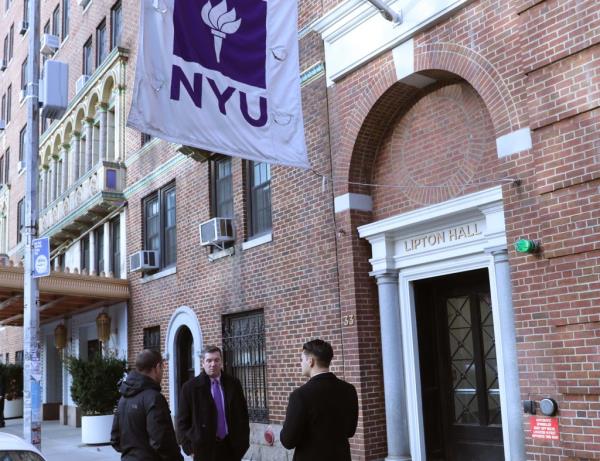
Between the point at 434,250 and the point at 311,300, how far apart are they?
233 cm

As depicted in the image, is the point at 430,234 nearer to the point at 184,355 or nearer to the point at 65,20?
the point at 184,355

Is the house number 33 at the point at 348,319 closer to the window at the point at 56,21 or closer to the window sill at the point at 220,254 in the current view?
the window sill at the point at 220,254

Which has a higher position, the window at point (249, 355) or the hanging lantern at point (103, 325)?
the hanging lantern at point (103, 325)

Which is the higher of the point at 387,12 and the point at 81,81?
the point at 81,81

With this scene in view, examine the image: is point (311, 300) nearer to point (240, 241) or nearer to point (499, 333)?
point (240, 241)

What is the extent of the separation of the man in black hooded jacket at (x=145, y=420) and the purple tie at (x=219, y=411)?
1.13 metres

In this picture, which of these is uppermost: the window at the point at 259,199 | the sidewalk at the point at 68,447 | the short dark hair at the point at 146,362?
the window at the point at 259,199

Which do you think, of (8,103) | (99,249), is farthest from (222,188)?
(8,103)

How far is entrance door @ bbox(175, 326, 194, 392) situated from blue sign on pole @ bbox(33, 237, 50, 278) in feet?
16.2

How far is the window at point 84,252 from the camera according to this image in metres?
20.9

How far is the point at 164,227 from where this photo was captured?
15.7 m

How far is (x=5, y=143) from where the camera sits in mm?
31234

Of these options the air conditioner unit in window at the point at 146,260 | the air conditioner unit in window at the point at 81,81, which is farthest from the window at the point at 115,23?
the air conditioner unit in window at the point at 146,260

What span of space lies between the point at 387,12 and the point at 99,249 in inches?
530
